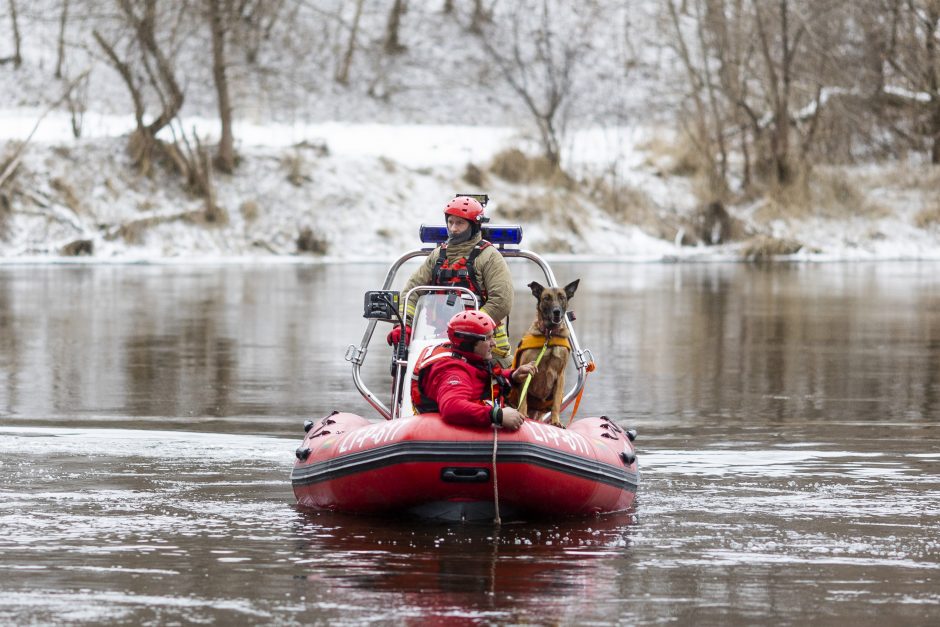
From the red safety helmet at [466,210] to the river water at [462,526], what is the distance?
1.99 meters

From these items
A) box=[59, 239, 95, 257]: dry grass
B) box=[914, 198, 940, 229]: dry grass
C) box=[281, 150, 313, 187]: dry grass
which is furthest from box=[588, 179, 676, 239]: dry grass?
box=[59, 239, 95, 257]: dry grass

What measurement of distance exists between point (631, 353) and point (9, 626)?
1282 cm

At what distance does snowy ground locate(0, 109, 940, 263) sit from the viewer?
131 ft

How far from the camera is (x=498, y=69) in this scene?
5325 cm

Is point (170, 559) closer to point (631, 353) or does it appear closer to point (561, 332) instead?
point (561, 332)

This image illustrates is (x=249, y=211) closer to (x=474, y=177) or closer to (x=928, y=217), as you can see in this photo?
(x=474, y=177)

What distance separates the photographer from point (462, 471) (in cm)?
835

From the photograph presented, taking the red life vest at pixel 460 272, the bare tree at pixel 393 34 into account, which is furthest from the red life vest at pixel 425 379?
the bare tree at pixel 393 34

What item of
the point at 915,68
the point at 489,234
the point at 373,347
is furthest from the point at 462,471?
the point at 915,68

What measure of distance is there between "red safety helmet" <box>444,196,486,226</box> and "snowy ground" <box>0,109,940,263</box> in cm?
2926

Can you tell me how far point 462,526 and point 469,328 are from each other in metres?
1.05

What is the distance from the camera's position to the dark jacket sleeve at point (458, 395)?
27.3 ft

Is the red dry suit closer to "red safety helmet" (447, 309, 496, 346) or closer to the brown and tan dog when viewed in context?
"red safety helmet" (447, 309, 496, 346)

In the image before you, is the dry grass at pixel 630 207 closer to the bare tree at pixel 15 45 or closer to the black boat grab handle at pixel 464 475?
the bare tree at pixel 15 45
